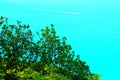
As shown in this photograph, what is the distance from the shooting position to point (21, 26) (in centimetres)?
794

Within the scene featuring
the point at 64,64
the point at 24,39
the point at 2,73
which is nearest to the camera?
the point at 2,73

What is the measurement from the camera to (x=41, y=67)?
24.5ft

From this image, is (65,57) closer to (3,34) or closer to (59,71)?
(59,71)

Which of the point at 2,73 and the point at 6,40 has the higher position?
the point at 6,40

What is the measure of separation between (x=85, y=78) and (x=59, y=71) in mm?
698

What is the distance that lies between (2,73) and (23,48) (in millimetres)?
1164

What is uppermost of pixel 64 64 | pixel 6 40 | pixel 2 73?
pixel 6 40

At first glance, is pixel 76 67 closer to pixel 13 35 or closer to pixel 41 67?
pixel 41 67

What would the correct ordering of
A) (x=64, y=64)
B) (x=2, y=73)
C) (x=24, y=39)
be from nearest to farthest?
1. (x=2, y=73)
2. (x=64, y=64)
3. (x=24, y=39)

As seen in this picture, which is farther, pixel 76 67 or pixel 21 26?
pixel 21 26

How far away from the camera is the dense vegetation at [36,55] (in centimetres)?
731

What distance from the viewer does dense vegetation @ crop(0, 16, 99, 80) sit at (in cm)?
731

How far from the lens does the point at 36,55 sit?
306 inches

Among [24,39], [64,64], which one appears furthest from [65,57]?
[24,39]
